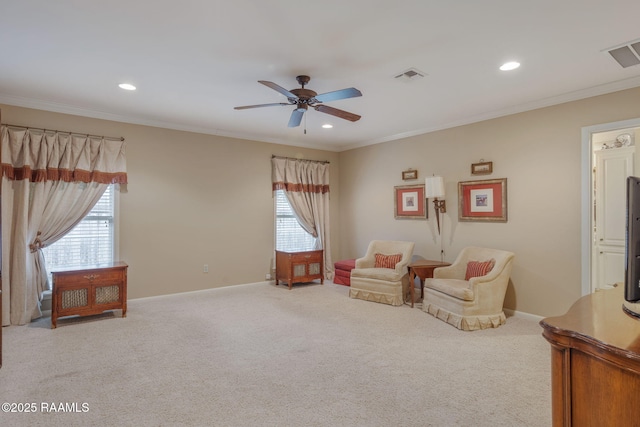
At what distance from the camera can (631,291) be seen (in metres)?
1.33

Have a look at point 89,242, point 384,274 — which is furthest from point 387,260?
point 89,242

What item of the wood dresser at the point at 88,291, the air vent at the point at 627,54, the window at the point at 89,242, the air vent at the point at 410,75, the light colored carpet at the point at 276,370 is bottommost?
the light colored carpet at the point at 276,370

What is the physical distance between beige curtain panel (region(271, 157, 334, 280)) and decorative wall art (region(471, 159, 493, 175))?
290cm

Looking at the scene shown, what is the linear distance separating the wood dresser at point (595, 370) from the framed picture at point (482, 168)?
11.5 ft

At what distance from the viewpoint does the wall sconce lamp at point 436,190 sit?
4.94m

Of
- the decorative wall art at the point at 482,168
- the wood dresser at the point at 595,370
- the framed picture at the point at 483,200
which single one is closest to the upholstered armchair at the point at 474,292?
the framed picture at the point at 483,200

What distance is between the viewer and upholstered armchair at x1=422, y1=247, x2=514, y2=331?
3754 millimetres

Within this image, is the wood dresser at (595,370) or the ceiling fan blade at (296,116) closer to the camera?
the wood dresser at (595,370)

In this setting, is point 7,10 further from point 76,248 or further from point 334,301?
point 334,301

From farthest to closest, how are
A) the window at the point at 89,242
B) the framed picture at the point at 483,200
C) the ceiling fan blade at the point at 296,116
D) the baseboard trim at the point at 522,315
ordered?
the framed picture at the point at 483,200
the window at the point at 89,242
the baseboard trim at the point at 522,315
the ceiling fan blade at the point at 296,116

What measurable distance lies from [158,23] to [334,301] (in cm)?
396

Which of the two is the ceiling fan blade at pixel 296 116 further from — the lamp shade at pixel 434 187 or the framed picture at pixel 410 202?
the framed picture at pixel 410 202

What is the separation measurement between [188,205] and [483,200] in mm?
4438

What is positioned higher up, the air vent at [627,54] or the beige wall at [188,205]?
the air vent at [627,54]
